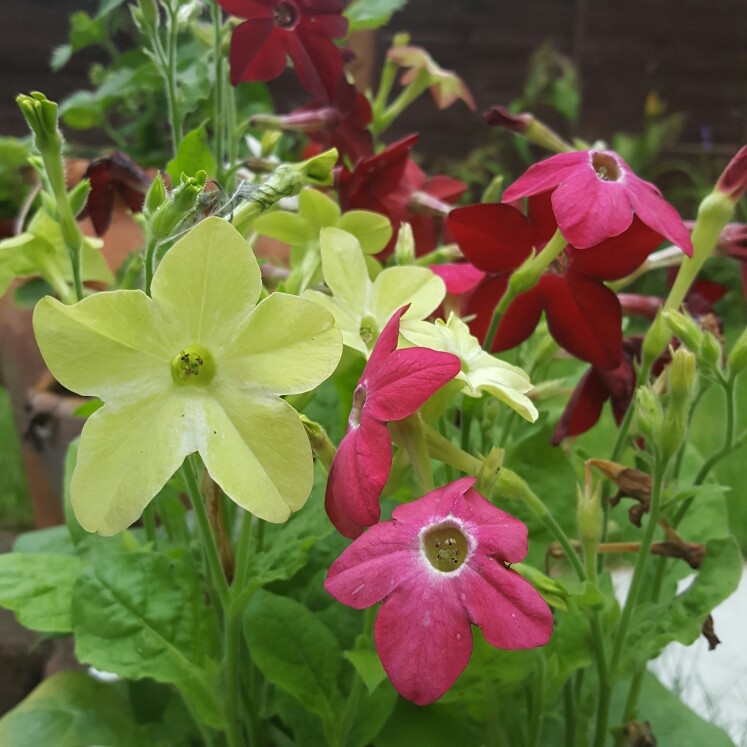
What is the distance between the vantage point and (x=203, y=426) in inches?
12.4

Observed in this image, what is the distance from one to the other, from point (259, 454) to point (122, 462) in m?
0.05

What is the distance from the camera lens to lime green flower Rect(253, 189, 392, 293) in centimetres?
48

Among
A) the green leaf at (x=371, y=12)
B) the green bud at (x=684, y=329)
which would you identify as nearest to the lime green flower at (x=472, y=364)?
the green bud at (x=684, y=329)

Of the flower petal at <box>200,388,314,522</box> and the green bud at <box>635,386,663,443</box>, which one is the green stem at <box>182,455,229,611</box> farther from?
the green bud at <box>635,386,663,443</box>

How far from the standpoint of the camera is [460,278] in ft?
1.70

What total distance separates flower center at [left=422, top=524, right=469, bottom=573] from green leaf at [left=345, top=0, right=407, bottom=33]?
2.03 ft

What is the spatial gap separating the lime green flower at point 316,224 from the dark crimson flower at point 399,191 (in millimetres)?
55

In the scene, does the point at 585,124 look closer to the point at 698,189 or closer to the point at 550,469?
the point at 698,189

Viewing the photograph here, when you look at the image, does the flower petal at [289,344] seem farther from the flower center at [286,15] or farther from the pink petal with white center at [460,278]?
the flower center at [286,15]

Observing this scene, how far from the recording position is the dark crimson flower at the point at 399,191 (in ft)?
1.76

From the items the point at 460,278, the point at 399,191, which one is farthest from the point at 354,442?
the point at 399,191

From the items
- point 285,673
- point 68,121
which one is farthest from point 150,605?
point 68,121

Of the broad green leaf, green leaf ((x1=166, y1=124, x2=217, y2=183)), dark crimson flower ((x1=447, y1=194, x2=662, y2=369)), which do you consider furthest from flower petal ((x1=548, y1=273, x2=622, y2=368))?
green leaf ((x1=166, y1=124, x2=217, y2=183))

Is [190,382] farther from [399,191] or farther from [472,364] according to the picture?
[399,191]
